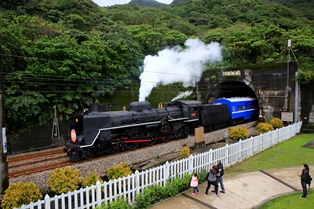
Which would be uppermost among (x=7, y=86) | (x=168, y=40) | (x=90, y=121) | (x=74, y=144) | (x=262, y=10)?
(x=262, y=10)

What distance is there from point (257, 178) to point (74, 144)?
8403 mm

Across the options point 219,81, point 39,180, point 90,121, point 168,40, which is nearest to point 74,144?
point 90,121

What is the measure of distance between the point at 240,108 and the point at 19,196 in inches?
841

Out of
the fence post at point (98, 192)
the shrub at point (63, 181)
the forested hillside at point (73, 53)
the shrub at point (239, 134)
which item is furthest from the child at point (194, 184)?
the forested hillside at point (73, 53)

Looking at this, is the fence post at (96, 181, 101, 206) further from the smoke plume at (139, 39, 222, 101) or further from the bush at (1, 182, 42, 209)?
the smoke plume at (139, 39, 222, 101)

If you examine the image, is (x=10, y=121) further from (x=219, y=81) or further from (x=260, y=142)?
(x=219, y=81)

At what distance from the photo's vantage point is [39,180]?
9.29 metres

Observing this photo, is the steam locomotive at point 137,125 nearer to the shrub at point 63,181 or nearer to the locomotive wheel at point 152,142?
the locomotive wheel at point 152,142

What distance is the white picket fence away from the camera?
625 cm

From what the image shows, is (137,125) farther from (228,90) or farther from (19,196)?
(228,90)

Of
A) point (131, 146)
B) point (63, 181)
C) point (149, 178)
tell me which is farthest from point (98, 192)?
point (131, 146)

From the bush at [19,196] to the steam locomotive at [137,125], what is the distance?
5071mm

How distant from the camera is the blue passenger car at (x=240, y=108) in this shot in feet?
74.2

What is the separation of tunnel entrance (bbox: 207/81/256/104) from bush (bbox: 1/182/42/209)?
23264 millimetres
